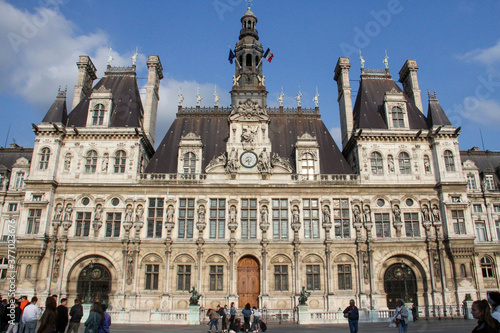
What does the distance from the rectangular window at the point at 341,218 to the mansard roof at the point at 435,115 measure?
40.0 ft

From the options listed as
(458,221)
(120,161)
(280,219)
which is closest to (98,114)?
(120,161)

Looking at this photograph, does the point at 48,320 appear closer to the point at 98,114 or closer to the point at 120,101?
the point at 98,114

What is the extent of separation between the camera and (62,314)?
12562mm

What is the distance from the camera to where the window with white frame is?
37625mm

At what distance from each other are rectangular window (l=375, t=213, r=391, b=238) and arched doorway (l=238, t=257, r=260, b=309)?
37.6 feet

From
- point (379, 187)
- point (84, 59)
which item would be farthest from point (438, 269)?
point (84, 59)

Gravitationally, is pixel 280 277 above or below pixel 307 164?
below

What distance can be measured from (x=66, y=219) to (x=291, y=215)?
20.2m

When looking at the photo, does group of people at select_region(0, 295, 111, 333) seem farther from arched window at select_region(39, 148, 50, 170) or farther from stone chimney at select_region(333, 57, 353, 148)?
stone chimney at select_region(333, 57, 353, 148)

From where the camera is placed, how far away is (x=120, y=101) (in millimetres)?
43375

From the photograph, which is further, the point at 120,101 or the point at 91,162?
the point at 120,101

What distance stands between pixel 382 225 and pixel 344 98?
598 inches

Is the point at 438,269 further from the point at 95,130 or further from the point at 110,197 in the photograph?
the point at 95,130

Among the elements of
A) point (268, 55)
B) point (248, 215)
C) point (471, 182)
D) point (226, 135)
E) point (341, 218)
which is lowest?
point (341, 218)
